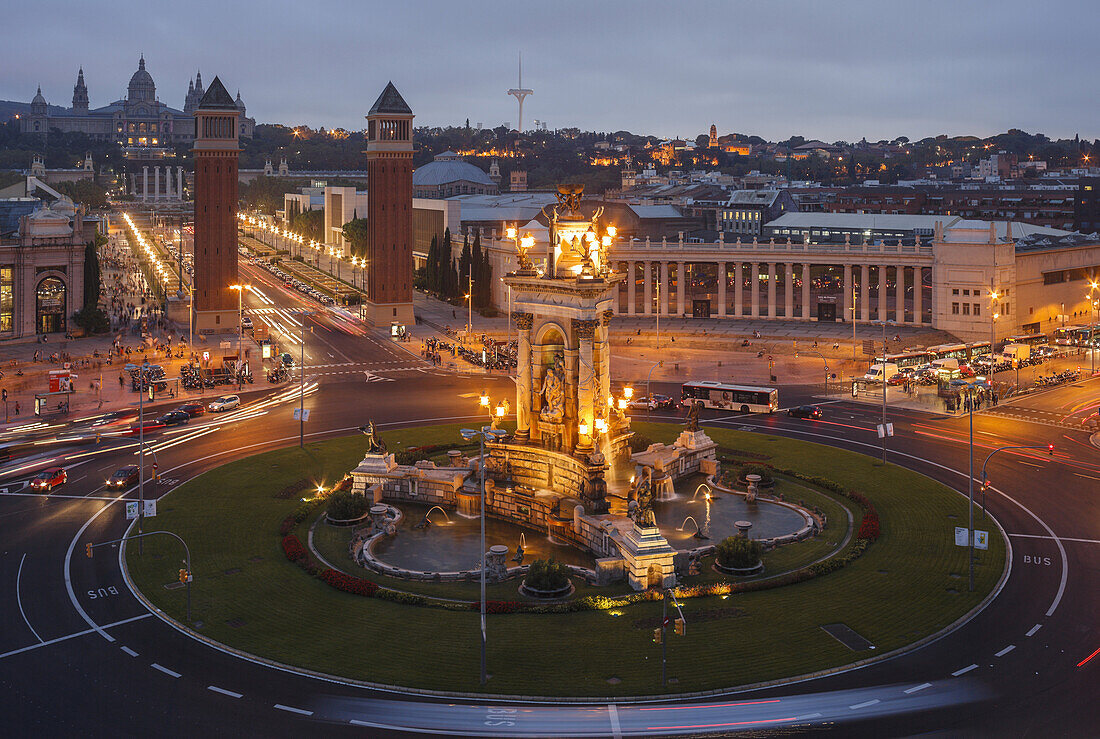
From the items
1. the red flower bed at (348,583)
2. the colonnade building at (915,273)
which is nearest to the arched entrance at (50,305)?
the colonnade building at (915,273)

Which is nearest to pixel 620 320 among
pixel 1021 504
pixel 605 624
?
pixel 1021 504

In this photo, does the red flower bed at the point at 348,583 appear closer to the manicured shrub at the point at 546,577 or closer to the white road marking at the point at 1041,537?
the manicured shrub at the point at 546,577

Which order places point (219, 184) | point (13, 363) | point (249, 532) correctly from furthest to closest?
point (219, 184)
point (13, 363)
point (249, 532)

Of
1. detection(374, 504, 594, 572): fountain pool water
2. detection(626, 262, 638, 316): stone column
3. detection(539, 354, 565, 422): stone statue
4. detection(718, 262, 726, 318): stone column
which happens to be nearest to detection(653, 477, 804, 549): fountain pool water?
detection(374, 504, 594, 572): fountain pool water

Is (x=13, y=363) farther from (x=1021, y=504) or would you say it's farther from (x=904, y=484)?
(x=1021, y=504)

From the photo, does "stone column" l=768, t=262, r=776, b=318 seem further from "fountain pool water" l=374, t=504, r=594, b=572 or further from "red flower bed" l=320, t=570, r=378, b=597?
"red flower bed" l=320, t=570, r=378, b=597
